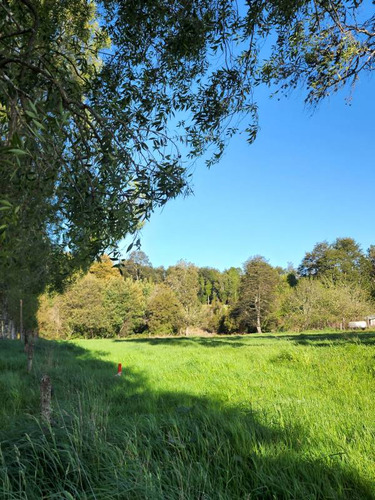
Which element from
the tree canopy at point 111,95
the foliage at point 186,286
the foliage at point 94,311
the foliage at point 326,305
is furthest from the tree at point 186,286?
the tree canopy at point 111,95

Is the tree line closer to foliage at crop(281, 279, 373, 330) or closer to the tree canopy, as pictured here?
foliage at crop(281, 279, 373, 330)

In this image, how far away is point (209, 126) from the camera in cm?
493

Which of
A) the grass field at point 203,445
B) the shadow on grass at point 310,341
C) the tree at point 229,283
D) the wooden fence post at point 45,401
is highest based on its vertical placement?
the tree at point 229,283

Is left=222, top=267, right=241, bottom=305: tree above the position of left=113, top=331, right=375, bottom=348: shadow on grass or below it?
above

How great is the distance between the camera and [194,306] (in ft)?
181

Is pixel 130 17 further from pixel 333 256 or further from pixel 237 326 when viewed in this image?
pixel 333 256

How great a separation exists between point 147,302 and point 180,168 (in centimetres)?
4924

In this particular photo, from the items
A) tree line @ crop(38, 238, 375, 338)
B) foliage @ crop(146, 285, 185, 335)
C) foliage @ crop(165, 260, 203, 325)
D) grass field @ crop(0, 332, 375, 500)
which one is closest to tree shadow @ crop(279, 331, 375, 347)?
grass field @ crop(0, 332, 375, 500)

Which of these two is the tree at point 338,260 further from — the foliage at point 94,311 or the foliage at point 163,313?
the foliage at point 94,311

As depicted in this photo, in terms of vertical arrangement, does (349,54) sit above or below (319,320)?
above

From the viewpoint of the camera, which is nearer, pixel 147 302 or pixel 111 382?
pixel 111 382

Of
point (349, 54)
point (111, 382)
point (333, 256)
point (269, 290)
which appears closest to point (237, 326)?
point (269, 290)

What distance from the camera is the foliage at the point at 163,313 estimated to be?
4953 centimetres

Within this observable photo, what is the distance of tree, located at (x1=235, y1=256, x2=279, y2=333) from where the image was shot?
1989 inches
